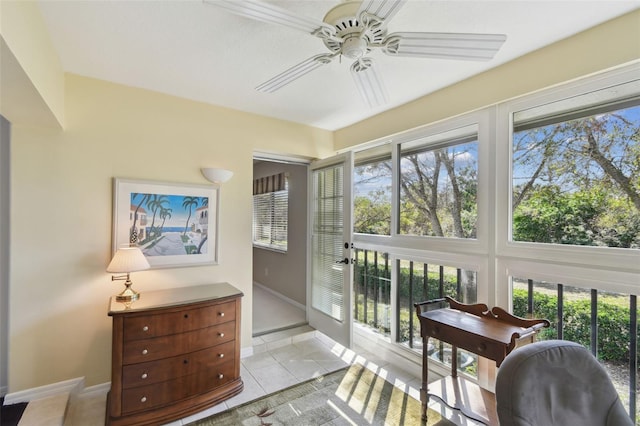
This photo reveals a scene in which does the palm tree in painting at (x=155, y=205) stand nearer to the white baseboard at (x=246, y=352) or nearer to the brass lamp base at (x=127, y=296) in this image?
the brass lamp base at (x=127, y=296)

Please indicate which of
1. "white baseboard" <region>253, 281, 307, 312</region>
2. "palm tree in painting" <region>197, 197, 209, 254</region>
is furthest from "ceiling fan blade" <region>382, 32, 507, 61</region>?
"white baseboard" <region>253, 281, 307, 312</region>

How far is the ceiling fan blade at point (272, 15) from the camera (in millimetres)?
1016

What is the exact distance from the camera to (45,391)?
2.13m

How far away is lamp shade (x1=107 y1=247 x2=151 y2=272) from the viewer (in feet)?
6.79

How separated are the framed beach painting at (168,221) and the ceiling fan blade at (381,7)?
212cm

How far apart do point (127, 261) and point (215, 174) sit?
→ 1.01 metres

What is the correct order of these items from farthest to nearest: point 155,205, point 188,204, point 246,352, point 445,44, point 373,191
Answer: point 373,191 < point 246,352 < point 188,204 < point 155,205 < point 445,44

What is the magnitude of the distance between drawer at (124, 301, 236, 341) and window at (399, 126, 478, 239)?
1.75m

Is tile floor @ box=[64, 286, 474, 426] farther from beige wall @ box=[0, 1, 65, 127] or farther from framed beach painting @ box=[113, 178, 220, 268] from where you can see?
beige wall @ box=[0, 1, 65, 127]

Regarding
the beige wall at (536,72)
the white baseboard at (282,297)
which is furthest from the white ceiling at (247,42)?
the white baseboard at (282,297)

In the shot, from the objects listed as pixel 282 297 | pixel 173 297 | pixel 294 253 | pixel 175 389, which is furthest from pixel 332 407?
pixel 282 297

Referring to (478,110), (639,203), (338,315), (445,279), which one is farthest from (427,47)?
(338,315)

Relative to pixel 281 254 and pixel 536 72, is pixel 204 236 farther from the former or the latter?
pixel 536 72

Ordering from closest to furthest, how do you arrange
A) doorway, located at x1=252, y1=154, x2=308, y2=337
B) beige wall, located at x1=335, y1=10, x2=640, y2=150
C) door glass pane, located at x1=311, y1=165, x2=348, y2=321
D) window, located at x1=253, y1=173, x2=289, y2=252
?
1. beige wall, located at x1=335, y1=10, x2=640, y2=150
2. door glass pane, located at x1=311, y1=165, x2=348, y2=321
3. doorway, located at x1=252, y1=154, x2=308, y2=337
4. window, located at x1=253, y1=173, x2=289, y2=252
